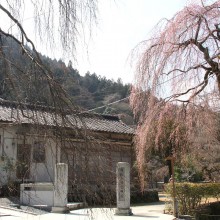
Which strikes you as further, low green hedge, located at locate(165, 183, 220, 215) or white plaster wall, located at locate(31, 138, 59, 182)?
low green hedge, located at locate(165, 183, 220, 215)

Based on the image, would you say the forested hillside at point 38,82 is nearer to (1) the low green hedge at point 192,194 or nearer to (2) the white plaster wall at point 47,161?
(2) the white plaster wall at point 47,161

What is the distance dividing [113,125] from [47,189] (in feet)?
28.0

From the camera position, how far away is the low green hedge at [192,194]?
1238 centimetres

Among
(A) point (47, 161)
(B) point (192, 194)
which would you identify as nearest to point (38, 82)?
(A) point (47, 161)

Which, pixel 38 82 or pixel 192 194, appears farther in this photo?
pixel 192 194

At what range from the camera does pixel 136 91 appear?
8.92 m

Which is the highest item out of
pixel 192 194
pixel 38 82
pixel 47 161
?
pixel 38 82

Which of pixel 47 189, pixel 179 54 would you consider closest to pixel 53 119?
pixel 179 54

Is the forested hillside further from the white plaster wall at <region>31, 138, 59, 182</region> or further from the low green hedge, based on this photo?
the low green hedge

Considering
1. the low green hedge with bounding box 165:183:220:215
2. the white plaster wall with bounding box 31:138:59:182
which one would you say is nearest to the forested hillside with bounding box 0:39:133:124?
the white plaster wall with bounding box 31:138:59:182

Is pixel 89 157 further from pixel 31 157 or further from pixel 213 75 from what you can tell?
pixel 213 75

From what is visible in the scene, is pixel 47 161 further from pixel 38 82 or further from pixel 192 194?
pixel 192 194

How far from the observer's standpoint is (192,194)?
40.7 feet

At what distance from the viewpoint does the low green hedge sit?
12375 millimetres
